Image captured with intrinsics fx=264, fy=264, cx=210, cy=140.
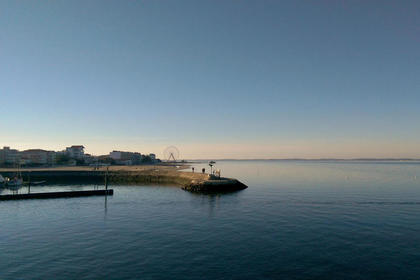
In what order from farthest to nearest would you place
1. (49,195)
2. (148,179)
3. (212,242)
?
1. (148,179)
2. (49,195)
3. (212,242)

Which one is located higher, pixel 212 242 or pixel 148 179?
pixel 148 179

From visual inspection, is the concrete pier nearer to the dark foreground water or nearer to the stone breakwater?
the dark foreground water

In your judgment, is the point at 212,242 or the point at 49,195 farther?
the point at 49,195

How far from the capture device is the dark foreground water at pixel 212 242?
21766mm

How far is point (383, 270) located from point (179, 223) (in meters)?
24.3

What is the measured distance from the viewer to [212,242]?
95.1 ft

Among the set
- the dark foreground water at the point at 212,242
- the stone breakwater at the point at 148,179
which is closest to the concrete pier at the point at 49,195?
the dark foreground water at the point at 212,242

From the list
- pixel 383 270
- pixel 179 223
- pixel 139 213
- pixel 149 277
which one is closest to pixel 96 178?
pixel 139 213

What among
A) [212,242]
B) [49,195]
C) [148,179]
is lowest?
[212,242]

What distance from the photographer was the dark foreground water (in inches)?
857

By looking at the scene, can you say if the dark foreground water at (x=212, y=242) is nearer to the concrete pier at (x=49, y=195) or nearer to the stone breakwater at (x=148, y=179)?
the concrete pier at (x=49, y=195)

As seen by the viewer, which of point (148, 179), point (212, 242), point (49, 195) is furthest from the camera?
point (148, 179)

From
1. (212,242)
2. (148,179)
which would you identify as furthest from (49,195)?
(212,242)

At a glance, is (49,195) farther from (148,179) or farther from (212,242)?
(212,242)
